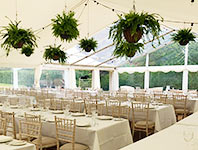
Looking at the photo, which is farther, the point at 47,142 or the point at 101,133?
the point at 47,142

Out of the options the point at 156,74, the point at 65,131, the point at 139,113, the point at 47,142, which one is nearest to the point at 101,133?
the point at 65,131

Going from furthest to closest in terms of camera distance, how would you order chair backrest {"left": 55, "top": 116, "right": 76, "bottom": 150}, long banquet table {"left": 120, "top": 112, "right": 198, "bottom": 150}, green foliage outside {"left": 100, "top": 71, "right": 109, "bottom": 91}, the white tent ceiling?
green foliage outside {"left": 100, "top": 71, "right": 109, "bottom": 91} → the white tent ceiling → chair backrest {"left": 55, "top": 116, "right": 76, "bottom": 150} → long banquet table {"left": 120, "top": 112, "right": 198, "bottom": 150}

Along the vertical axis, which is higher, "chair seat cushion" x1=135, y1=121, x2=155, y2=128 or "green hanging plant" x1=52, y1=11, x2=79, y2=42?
"green hanging plant" x1=52, y1=11, x2=79, y2=42

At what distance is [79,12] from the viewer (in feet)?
33.9

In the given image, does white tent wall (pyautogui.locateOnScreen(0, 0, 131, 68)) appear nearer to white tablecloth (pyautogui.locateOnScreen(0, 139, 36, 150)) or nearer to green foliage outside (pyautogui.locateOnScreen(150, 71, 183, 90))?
white tablecloth (pyautogui.locateOnScreen(0, 139, 36, 150))

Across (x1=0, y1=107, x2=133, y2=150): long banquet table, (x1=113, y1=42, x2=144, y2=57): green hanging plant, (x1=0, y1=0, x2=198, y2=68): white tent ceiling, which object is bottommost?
(x1=0, y1=107, x2=133, y2=150): long banquet table

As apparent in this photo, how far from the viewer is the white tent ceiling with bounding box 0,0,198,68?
6712mm

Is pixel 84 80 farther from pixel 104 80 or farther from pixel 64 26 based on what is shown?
pixel 64 26

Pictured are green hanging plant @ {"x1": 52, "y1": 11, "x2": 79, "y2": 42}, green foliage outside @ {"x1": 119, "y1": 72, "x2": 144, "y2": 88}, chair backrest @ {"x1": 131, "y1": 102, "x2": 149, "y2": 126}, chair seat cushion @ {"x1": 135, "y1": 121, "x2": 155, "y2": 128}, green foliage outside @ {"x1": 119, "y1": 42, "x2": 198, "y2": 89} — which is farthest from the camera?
green foliage outside @ {"x1": 119, "y1": 72, "x2": 144, "y2": 88}

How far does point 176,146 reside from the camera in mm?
2486

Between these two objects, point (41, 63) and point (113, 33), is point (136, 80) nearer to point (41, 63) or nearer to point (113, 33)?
point (41, 63)

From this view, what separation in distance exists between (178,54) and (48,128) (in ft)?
42.3

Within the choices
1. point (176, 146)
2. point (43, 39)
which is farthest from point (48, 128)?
point (43, 39)

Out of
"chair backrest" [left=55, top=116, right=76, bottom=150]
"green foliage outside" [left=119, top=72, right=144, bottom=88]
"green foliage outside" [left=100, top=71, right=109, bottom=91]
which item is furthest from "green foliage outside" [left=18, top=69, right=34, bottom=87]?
"chair backrest" [left=55, top=116, right=76, bottom=150]
